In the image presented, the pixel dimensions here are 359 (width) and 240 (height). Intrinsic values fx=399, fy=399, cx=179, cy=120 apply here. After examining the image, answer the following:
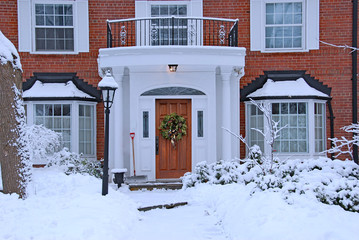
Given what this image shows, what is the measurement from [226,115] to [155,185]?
254 cm

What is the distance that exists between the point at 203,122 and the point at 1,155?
5.48 m

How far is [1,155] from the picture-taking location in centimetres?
627

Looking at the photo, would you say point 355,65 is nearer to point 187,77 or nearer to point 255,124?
point 255,124

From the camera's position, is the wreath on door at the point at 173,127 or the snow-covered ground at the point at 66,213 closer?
the snow-covered ground at the point at 66,213

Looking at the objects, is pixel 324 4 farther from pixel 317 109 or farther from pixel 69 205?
pixel 69 205

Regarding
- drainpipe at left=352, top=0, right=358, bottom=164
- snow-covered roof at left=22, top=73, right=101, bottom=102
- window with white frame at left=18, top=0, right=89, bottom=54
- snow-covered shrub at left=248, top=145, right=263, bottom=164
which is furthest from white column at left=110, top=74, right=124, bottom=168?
drainpipe at left=352, top=0, right=358, bottom=164

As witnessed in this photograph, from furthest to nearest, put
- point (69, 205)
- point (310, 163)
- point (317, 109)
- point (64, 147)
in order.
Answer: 1. point (317, 109)
2. point (64, 147)
3. point (310, 163)
4. point (69, 205)

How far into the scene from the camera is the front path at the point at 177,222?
5613mm

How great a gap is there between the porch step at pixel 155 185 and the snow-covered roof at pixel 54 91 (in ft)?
9.75

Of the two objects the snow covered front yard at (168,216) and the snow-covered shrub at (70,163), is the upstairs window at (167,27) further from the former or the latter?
the snow covered front yard at (168,216)

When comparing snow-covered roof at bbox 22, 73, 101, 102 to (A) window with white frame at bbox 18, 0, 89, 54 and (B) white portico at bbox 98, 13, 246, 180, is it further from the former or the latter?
(B) white portico at bbox 98, 13, 246, 180

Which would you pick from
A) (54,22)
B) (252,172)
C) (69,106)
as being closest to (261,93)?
(252,172)

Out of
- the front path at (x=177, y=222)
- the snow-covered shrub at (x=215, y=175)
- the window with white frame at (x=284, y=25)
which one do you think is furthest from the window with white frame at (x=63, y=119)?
the window with white frame at (x=284, y=25)

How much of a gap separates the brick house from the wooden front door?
3 centimetres
